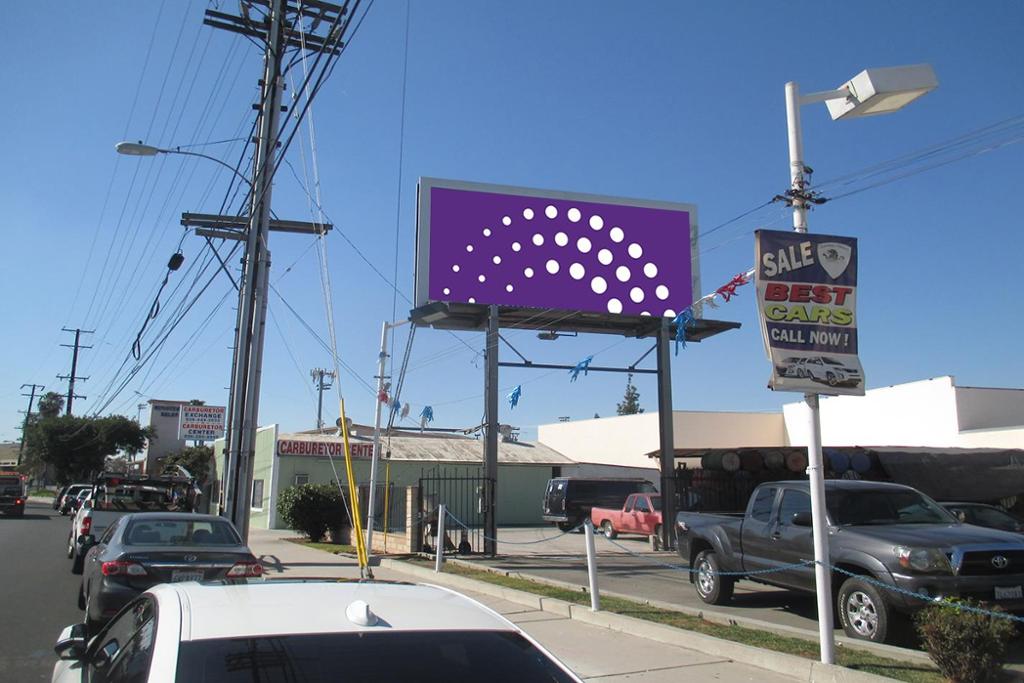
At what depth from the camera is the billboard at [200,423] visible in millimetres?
64938

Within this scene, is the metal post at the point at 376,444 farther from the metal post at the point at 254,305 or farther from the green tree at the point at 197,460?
the green tree at the point at 197,460

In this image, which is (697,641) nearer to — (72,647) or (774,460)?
(72,647)

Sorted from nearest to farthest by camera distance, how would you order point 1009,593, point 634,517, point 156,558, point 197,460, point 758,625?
point 1009,593 → point 156,558 → point 758,625 → point 634,517 → point 197,460

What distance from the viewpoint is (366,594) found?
3391 mm

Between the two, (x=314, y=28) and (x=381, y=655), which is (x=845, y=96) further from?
(x=314, y=28)

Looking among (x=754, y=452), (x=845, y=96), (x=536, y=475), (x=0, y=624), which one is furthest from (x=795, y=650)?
(x=536, y=475)

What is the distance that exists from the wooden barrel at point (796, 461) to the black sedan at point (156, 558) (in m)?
15.7

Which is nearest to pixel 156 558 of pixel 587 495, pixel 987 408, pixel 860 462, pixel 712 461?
pixel 712 461

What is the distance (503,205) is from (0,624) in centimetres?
1537

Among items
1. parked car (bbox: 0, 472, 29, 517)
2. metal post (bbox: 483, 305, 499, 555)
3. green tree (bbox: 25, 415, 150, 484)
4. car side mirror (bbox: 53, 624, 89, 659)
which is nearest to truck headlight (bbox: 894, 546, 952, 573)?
car side mirror (bbox: 53, 624, 89, 659)

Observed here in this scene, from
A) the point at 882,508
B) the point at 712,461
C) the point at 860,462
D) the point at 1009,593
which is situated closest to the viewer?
the point at 1009,593

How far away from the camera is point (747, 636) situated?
8906mm

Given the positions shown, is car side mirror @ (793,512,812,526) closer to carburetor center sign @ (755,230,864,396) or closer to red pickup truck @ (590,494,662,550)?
carburetor center sign @ (755,230,864,396)

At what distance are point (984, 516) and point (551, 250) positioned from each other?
39.9 feet
